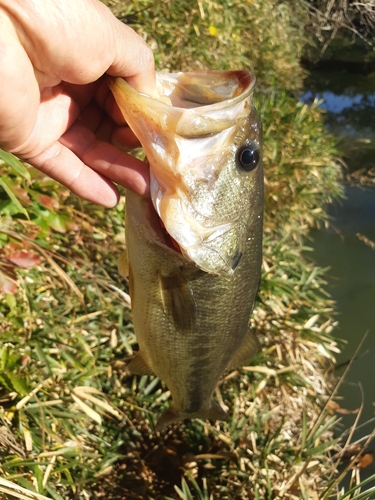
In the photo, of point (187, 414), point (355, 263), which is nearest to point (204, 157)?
point (187, 414)

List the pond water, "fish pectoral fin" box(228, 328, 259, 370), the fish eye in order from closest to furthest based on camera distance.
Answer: the fish eye < "fish pectoral fin" box(228, 328, 259, 370) < the pond water

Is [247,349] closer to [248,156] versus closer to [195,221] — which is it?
[195,221]

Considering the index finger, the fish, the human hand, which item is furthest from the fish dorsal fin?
the index finger

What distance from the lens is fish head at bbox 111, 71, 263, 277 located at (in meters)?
1.24

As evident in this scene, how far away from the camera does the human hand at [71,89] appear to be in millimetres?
1102

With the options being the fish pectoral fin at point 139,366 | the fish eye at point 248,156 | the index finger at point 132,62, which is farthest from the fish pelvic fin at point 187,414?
the index finger at point 132,62

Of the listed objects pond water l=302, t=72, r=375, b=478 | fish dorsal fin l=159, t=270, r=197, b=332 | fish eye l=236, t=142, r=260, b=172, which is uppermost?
fish eye l=236, t=142, r=260, b=172

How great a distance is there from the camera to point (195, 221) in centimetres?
141

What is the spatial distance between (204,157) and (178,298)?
0.54 m

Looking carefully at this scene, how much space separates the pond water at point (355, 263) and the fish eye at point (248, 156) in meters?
1.88

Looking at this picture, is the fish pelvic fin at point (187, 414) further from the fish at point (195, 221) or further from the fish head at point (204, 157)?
A: the fish head at point (204, 157)

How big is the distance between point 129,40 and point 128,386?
2.26m

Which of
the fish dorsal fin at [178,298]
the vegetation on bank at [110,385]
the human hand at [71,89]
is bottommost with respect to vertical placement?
the vegetation on bank at [110,385]

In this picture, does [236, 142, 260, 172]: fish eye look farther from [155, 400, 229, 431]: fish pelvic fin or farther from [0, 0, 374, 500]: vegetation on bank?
[155, 400, 229, 431]: fish pelvic fin
